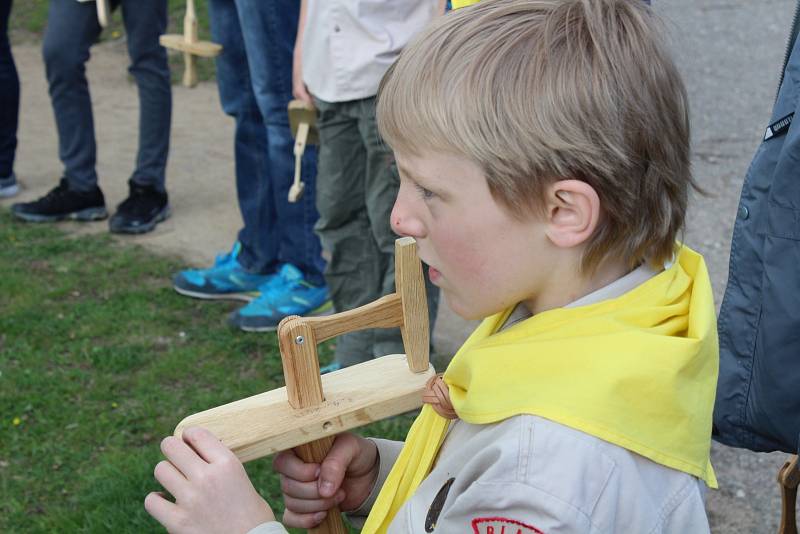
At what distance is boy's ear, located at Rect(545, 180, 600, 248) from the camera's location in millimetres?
1223

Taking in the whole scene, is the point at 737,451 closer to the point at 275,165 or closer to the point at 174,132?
the point at 275,165

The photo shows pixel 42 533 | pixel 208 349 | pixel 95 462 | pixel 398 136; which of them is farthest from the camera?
pixel 208 349

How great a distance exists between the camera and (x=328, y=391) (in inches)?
60.4

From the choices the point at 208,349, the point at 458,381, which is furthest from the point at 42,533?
the point at 458,381

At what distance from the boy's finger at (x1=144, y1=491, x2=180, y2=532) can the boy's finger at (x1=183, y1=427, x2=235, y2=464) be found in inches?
3.1

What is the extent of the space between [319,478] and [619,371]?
23.8 inches

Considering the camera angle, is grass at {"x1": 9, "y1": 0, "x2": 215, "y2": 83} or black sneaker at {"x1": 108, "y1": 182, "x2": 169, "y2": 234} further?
grass at {"x1": 9, "y1": 0, "x2": 215, "y2": 83}

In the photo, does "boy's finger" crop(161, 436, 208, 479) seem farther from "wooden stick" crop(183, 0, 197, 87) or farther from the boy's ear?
"wooden stick" crop(183, 0, 197, 87)

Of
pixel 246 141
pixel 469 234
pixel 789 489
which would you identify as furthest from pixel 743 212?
pixel 246 141

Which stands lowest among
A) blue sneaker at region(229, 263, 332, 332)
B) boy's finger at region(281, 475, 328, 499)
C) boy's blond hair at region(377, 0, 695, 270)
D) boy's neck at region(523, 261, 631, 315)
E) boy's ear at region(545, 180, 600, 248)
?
blue sneaker at region(229, 263, 332, 332)

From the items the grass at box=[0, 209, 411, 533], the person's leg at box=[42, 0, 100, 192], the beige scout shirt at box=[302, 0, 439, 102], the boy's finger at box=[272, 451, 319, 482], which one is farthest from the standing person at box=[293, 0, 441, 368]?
the person's leg at box=[42, 0, 100, 192]

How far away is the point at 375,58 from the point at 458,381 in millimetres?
1735

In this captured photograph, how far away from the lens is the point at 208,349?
390 centimetres

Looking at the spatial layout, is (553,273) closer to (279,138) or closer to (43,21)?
(279,138)
